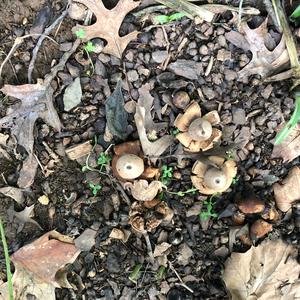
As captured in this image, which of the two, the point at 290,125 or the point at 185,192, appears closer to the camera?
the point at 290,125

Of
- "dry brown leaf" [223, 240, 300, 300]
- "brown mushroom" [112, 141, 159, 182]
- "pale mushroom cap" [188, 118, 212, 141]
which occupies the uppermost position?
"pale mushroom cap" [188, 118, 212, 141]

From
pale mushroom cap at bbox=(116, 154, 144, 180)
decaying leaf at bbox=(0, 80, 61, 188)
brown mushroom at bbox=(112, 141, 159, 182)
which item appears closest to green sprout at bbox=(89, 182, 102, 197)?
brown mushroom at bbox=(112, 141, 159, 182)

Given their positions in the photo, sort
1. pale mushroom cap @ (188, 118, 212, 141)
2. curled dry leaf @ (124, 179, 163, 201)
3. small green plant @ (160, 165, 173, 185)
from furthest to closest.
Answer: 1. small green plant @ (160, 165, 173, 185)
2. curled dry leaf @ (124, 179, 163, 201)
3. pale mushroom cap @ (188, 118, 212, 141)

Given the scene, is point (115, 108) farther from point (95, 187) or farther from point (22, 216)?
point (22, 216)

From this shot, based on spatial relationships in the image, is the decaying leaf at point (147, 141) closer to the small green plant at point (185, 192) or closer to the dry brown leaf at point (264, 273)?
the small green plant at point (185, 192)

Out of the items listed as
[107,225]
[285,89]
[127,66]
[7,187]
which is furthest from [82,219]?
[285,89]

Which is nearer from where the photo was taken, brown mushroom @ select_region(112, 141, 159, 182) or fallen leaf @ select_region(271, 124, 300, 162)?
brown mushroom @ select_region(112, 141, 159, 182)

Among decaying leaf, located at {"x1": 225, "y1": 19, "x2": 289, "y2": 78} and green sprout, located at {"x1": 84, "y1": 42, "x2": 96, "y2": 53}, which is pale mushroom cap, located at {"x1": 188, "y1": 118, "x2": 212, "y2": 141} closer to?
decaying leaf, located at {"x1": 225, "y1": 19, "x2": 289, "y2": 78}

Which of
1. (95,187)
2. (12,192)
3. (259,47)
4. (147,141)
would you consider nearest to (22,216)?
(12,192)
